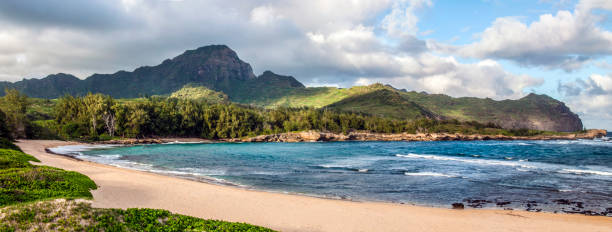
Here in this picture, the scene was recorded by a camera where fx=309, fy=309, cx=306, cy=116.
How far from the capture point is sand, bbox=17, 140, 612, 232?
59.8ft

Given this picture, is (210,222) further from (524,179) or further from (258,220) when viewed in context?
(524,179)

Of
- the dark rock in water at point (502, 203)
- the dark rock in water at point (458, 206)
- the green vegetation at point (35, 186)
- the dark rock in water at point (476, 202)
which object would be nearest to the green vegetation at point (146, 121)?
the green vegetation at point (35, 186)

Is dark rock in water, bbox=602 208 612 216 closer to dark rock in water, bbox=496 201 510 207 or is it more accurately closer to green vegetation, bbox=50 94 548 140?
dark rock in water, bbox=496 201 510 207

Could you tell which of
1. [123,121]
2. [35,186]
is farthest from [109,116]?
[35,186]

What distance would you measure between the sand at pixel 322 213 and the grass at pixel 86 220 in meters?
5.82

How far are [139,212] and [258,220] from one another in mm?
7446

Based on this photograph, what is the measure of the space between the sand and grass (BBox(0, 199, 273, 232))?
5.82 meters

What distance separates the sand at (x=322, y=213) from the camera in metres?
18.2

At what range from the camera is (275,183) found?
115 feet

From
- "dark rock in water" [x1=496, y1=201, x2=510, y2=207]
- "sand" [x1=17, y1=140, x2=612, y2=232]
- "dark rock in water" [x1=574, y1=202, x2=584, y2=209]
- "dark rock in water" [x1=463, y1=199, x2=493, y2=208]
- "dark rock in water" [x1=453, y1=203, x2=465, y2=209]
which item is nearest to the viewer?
"sand" [x1=17, y1=140, x2=612, y2=232]

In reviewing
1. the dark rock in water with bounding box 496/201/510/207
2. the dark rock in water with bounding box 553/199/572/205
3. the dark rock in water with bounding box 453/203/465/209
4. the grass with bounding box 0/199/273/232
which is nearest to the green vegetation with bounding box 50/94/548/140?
the grass with bounding box 0/199/273/232

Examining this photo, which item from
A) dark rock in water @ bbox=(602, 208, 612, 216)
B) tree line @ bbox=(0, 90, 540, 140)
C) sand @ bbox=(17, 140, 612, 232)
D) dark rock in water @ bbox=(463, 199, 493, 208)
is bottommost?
dark rock in water @ bbox=(463, 199, 493, 208)

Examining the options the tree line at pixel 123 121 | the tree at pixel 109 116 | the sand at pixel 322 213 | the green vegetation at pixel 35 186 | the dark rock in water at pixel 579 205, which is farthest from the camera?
the tree at pixel 109 116

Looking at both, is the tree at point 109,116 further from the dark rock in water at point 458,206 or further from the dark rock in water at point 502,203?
the dark rock in water at point 502,203
